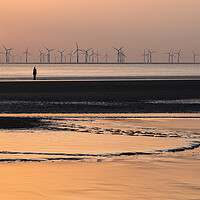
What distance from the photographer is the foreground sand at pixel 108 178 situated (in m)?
12.7

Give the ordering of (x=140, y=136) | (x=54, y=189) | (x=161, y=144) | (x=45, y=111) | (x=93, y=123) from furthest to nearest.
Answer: (x=45, y=111) → (x=93, y=123) → (x=140, y=136) → (x=161, y=144) → (x=54, y=189)

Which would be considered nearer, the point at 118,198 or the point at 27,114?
the point at 118,198

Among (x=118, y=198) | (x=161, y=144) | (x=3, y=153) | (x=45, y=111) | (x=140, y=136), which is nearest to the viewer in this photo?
(x=118, y=198)

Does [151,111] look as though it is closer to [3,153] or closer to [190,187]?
[3,153]

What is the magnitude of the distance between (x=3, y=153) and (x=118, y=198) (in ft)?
24.2

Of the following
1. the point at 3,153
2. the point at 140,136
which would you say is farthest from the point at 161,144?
the point at 3,153

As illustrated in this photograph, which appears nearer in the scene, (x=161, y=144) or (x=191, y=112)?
(x=161, y=144)

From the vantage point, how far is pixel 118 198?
482 inches

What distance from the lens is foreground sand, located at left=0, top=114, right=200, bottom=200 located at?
12672 mm

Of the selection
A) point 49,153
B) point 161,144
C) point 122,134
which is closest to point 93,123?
point 122,134

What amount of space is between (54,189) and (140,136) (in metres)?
11.2

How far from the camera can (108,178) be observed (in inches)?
576

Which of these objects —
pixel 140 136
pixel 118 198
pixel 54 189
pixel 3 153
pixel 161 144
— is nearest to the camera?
pixel 118 198

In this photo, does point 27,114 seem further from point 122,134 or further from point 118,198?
point 118,198
